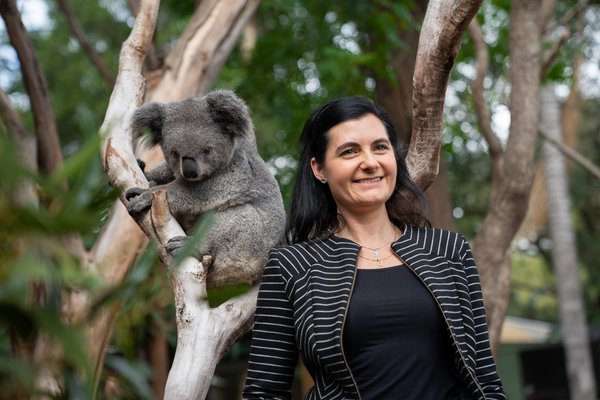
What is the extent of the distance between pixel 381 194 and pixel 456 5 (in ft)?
2.31

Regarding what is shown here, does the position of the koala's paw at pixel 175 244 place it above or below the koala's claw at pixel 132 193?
below

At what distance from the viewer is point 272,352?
81.1 inches

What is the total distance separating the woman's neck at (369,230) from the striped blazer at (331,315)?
0.06 meters

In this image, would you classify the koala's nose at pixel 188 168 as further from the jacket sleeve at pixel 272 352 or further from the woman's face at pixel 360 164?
the jacket sleeve at pixel 272 352

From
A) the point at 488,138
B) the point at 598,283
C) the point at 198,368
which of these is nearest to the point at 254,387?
the point at 198,368

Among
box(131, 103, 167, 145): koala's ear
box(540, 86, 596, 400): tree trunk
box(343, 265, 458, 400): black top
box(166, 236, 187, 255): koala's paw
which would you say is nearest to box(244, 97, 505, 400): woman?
box(343, 265, 458, 400): black top

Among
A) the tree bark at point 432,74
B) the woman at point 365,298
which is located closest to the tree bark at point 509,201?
the tree bark at point 432,74

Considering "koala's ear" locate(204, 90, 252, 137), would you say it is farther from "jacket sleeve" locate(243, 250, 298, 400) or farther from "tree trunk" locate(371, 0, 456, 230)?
"tree trunk" locate(371, 0, 456, 230)

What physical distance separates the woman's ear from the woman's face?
0.20 ft

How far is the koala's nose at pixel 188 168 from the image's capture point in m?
2.99

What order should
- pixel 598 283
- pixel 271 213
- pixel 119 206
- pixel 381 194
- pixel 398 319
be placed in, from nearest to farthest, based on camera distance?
pixel 398 319, pixel 381 194, pixel 271 213, pixel 119 206, pixel 598 283

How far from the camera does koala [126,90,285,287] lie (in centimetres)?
301

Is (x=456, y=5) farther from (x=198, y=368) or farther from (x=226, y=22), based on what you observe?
(x=226, y=22)

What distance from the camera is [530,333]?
1820 centimetres
